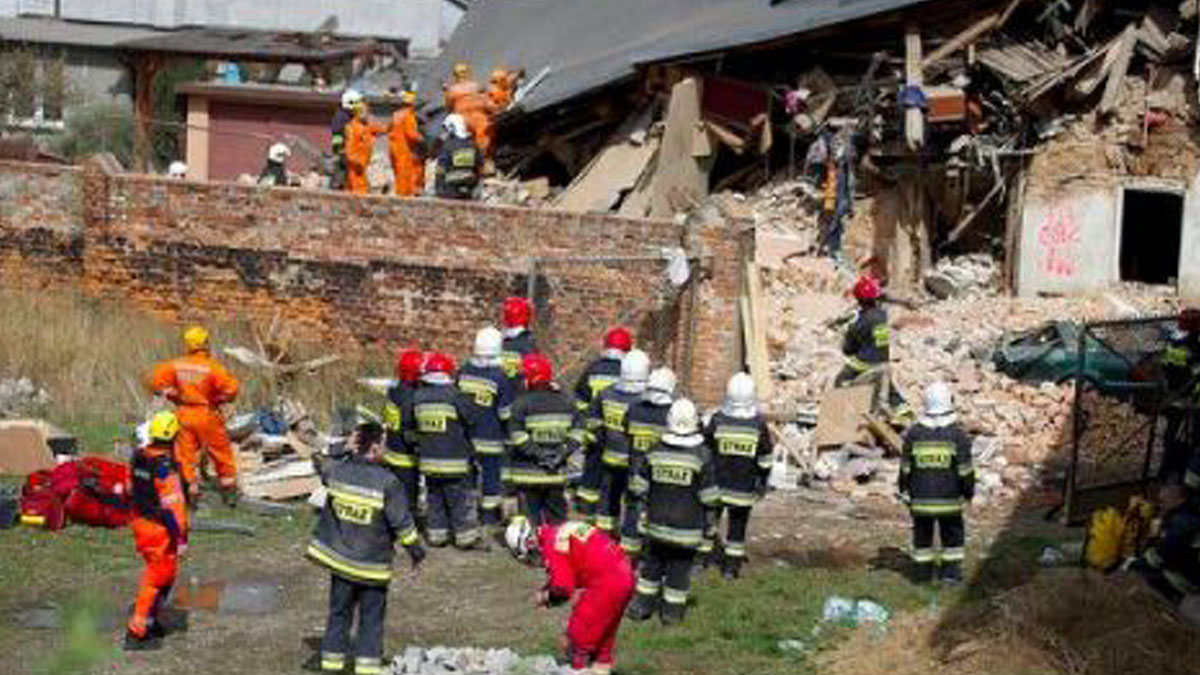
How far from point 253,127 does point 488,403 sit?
2122 cm

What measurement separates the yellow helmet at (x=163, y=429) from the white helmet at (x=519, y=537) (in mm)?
2839

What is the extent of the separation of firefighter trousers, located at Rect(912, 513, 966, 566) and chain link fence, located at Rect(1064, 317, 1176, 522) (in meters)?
1.98

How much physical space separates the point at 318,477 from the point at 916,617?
20.1 feet

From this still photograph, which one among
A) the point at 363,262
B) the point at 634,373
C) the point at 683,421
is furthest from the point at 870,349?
the point at 363,262

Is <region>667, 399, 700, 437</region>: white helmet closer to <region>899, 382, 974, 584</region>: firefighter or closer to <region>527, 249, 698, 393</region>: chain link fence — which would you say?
<region>899, 382, 974, 584</region>: firefighter

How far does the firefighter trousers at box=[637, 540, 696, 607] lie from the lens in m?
14.1

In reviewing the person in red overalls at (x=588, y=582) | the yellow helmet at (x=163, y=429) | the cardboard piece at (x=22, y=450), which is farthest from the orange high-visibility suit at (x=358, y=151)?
the person in red overalls at (x=588, y=582)

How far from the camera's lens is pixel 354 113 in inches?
977

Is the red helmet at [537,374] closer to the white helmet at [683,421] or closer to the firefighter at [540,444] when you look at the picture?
the firefighter at [540,444]

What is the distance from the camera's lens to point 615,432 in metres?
15.9

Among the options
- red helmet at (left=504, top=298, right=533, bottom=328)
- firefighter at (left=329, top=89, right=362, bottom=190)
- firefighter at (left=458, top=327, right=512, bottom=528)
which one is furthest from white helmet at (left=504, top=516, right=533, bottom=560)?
firefighter at (left=329, top=89, right=362, bottom=190)

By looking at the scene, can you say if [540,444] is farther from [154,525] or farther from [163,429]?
[154,525]

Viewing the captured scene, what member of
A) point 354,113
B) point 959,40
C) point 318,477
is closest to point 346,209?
point 354,113

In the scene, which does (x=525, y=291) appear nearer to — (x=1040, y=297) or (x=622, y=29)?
(x=1040, y=297)
